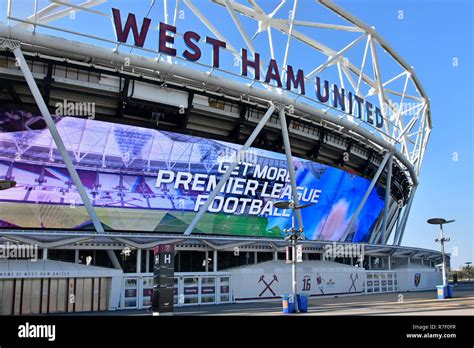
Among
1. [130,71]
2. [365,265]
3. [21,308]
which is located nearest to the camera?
[21,308]

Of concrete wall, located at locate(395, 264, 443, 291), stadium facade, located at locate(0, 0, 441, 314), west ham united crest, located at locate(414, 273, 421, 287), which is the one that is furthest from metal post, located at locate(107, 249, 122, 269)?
west ham united crest, located at locate(414, 273, 421, 287)

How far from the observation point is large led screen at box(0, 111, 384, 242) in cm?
2772

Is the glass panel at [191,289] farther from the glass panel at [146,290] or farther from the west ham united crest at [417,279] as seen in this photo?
the west ham united crest at [417,279]

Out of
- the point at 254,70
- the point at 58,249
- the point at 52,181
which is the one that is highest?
the point at 254,70

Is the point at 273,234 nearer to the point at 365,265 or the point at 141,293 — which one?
the point at 365,265

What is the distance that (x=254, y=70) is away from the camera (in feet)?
100

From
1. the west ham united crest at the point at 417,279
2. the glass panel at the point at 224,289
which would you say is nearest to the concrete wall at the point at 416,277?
the west ham united crest at the point at 417,279

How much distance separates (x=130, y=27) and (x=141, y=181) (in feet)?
32.8

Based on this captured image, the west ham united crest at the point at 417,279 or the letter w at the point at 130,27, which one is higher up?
the letter w at the point at 130,27

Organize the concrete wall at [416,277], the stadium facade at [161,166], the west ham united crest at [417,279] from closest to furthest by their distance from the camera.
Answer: the stadium facade at [161,166] → the concrete wall at [416,277] → the west ham united crest at [417,279]

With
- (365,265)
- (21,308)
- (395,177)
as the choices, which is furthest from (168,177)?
(395,177)

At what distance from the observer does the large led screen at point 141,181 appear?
2772 centimetres

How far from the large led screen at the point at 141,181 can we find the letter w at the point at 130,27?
20.7 feet
